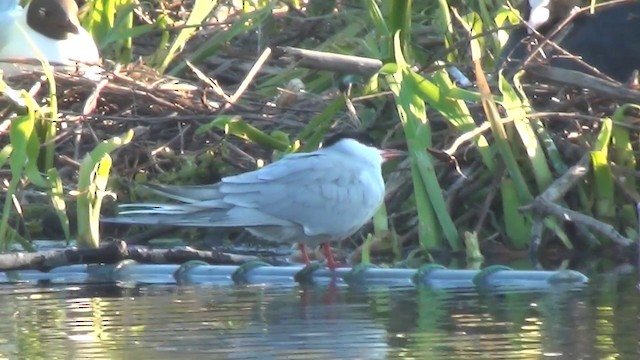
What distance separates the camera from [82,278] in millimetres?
6574

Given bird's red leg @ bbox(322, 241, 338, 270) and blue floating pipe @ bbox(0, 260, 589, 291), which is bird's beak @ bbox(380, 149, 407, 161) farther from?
blue floating pipe @ bbox(0, 260, 589, 291)

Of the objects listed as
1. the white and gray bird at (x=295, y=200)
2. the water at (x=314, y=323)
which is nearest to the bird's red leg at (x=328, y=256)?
the white and gray bird at (x=295, y=200)

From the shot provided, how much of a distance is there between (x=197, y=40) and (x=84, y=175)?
10.4 ft

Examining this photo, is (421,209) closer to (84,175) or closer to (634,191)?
(634,191)

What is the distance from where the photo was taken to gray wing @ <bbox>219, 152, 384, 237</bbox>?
678 cm

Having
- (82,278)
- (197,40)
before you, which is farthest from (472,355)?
(197,40)

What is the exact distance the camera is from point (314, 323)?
520cm

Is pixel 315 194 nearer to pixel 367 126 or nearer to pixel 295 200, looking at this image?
pixel 295 200

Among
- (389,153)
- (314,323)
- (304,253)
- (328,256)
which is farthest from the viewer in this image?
(389,153)

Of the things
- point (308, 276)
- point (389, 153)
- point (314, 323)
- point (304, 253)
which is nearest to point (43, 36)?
point (389, 153)

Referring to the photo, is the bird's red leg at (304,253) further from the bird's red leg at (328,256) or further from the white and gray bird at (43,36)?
the white and gray bird at (43,36)

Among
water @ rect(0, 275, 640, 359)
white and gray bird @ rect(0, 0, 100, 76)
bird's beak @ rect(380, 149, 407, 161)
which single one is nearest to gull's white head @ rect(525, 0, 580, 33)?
bird's beak @ rect(380, 149, 407, 161)

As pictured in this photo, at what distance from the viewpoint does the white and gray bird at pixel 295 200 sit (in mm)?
6789

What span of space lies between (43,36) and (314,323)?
488 centimetres
